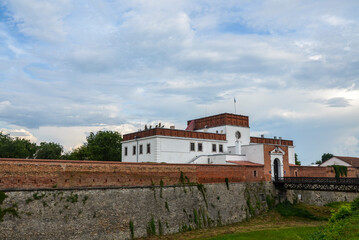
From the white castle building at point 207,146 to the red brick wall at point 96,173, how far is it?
6.05 m

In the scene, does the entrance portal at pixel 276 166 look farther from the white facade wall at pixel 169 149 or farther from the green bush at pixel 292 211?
the white facade wall at pixel 169 149

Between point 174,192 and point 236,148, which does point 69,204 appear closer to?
point 174,192

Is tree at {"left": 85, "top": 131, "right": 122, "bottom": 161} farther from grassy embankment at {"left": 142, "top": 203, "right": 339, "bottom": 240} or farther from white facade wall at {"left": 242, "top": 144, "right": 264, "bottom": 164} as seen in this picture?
grassy embankment at {"left": 142, "top": 203, "right": 339, "bottom": 240}

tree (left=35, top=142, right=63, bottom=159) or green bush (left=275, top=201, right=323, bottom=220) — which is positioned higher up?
tree (left=35, top=142, right=63, bottom=159)

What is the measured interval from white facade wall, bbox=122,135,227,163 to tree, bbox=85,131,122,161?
19.9 m

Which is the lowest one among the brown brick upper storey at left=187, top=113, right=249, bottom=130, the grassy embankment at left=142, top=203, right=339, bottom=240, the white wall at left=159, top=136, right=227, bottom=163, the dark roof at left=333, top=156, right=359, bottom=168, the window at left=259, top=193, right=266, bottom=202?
the grassy embankment at left=142, top=203, right=339, bottom=240

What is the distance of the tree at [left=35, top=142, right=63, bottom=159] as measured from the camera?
5878 centimetres

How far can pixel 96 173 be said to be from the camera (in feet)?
76.2

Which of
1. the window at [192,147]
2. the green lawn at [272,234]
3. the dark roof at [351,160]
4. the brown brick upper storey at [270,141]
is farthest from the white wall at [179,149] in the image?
the dark roof at [351,160]

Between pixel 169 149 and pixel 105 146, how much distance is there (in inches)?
1054

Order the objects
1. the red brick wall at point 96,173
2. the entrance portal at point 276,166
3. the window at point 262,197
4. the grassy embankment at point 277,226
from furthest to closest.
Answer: the entrance portal at point 276,166
the window at point 262,197
the grassy embankment at point 277,226
the red brick wall at point 96,173

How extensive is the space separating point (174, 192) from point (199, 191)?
113 inches

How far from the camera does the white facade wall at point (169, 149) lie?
3547 cm

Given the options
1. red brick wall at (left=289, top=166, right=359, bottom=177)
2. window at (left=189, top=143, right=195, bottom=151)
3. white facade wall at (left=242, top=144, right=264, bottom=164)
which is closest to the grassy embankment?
red brick wall at (left=289, top=166, right=359, bottom=177)
